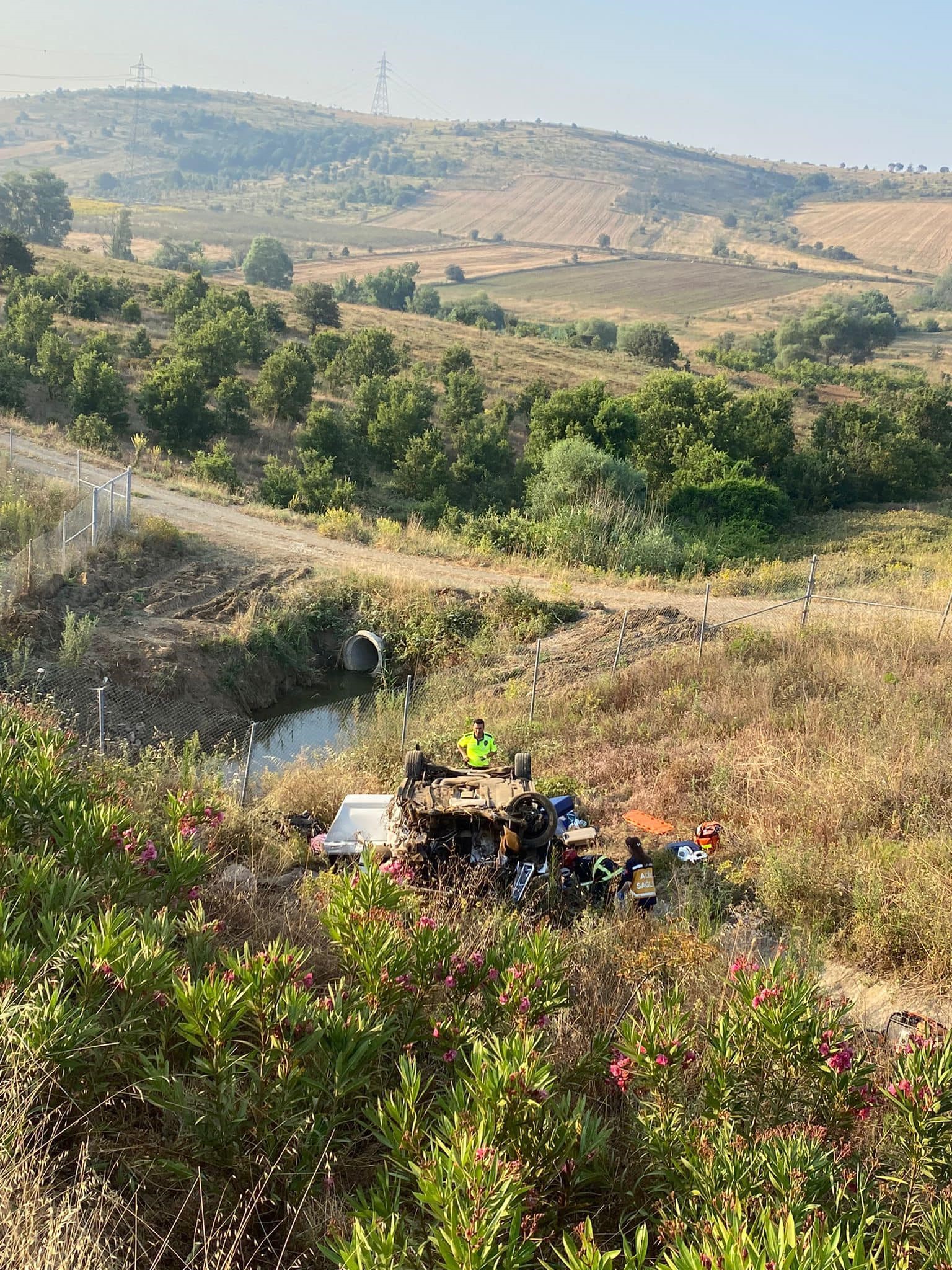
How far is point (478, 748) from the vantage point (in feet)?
A: 33.9

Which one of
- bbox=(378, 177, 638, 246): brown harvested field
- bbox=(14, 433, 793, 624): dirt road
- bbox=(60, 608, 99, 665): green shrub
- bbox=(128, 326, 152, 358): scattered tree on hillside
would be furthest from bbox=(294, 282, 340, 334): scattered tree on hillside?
bbox=(378, 177, 638, 246): brown harvested field

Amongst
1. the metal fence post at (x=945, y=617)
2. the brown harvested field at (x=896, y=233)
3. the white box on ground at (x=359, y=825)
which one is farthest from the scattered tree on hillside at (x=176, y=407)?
the brown harvested field at (x=896, y=233)

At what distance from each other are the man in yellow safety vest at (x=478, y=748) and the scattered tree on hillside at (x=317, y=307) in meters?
48.0

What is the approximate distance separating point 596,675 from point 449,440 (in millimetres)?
24846

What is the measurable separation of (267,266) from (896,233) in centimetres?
11632

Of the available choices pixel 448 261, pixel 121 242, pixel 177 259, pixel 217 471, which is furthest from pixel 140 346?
pixel 448 261

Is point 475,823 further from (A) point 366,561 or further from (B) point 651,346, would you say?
(B) point 651,346

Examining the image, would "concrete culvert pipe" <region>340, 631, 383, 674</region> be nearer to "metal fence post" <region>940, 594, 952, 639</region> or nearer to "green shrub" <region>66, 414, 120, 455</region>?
"metal fence post" <region>940, 594, 952, 639</region>

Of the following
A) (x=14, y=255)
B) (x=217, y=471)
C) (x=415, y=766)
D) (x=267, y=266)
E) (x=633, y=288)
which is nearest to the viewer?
(x=415, y=766)

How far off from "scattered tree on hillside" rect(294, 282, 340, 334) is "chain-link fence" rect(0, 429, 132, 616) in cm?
3548

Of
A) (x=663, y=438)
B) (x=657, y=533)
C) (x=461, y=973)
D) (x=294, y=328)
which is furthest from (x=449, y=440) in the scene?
(x=461, y=973)

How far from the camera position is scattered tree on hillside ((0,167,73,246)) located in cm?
8738

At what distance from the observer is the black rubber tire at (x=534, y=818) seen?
8.41 m

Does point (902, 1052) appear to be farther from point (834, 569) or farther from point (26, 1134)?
point (834, 569)
